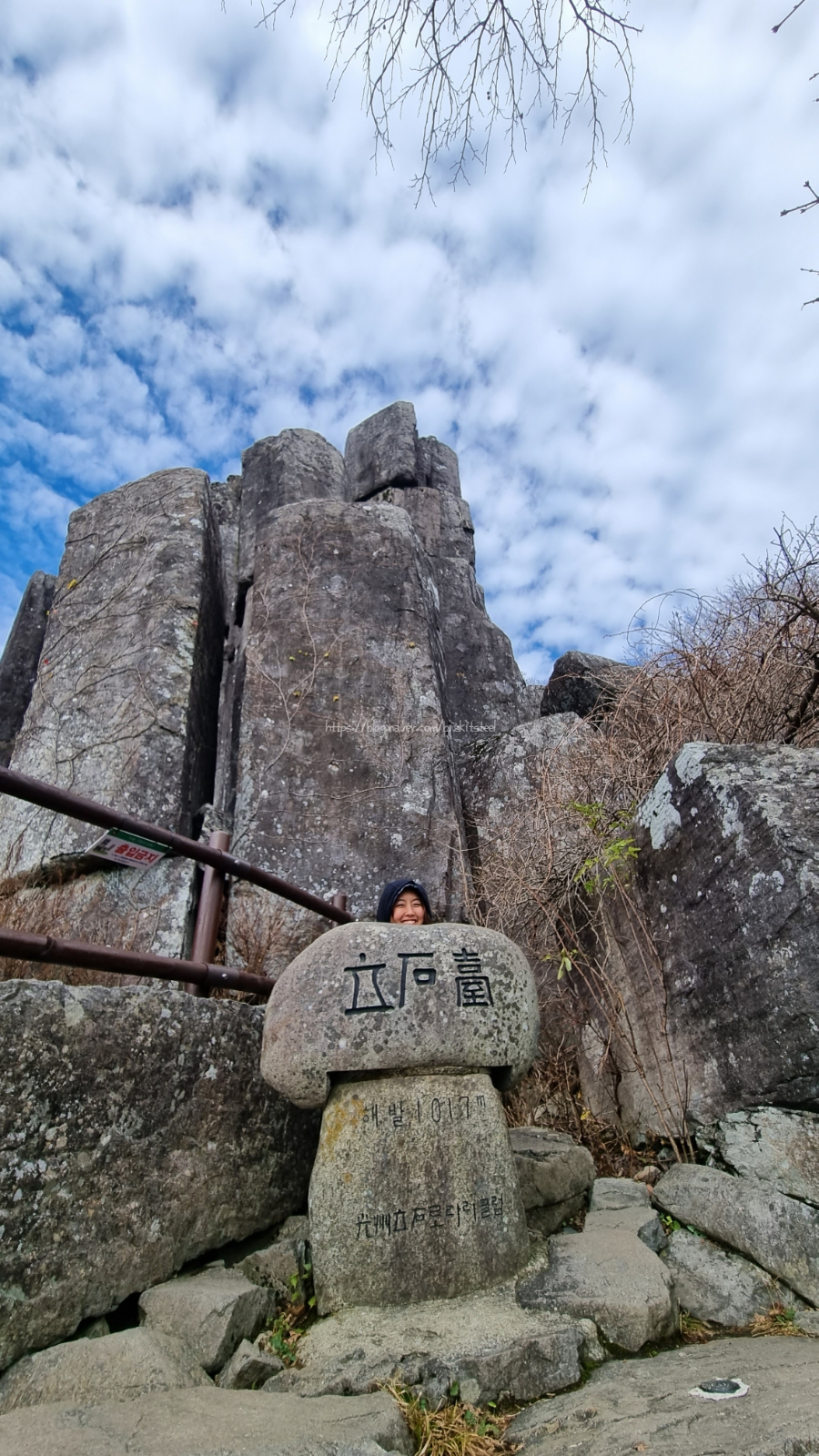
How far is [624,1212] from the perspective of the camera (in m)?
2.64

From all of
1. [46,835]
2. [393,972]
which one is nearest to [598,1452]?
[393,972]

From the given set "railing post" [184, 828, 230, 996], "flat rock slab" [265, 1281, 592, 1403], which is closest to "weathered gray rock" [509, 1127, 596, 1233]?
"flat rock slab" [265, 1281, 592, 1403]

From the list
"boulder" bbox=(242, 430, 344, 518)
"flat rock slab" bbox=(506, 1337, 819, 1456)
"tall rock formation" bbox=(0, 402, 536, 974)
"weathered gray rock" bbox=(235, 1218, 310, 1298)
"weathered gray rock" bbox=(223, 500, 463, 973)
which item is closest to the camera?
"flat rock slab" bbox=(506, 1337, 819, 1456)

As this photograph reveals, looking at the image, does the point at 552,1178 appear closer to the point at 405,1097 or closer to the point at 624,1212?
the point at 624,1212

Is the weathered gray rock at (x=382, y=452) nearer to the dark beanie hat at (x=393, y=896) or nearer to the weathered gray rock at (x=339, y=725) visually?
the weathered gray rock at (x=339, y=725)

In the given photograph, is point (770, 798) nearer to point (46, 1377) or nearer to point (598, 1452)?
point (598, 1452)

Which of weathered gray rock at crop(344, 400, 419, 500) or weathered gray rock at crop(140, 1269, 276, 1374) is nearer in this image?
weathered gray rock at crop(140, 1269, 276, 1374)

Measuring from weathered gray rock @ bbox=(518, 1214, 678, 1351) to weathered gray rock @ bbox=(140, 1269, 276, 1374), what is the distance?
0.72 m

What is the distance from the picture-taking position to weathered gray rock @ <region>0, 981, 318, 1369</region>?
2.01 metres

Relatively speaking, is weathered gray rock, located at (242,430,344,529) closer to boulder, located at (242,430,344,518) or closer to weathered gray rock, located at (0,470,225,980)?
boulder, located at (242,430,344,518)

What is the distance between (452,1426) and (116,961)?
4.75 feet

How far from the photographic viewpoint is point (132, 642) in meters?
5.73

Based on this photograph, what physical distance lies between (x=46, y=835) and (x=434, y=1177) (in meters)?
3.50

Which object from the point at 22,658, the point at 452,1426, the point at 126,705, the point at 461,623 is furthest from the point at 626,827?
the point at 22,658
